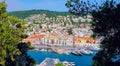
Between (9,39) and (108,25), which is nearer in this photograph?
(108,25)

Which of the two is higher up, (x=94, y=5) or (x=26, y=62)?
(x=94, y=5)

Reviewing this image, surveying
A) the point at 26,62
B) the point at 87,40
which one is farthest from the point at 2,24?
the point at 87,40

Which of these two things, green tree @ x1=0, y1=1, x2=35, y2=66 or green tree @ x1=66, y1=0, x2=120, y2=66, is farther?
green tree @ x1=0, y1=1, x2=35, y2=66

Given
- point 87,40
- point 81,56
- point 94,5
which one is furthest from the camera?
point 87,40

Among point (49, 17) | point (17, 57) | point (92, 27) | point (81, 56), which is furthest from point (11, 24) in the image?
point (49, 17)

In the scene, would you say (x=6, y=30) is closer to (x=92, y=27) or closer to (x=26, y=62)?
(x=26, y=62)

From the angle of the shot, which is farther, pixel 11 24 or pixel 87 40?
pixel 87 40

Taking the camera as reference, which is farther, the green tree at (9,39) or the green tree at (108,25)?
the green tree at (9,39)

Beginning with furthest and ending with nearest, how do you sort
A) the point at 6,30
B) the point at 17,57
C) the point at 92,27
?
the point at 17,57
the point at 6,30
the point at 92,27
